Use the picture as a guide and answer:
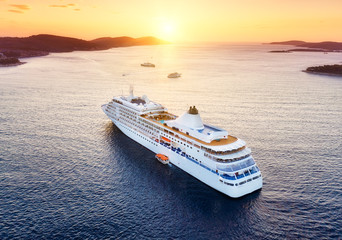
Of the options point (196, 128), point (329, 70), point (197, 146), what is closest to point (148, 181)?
point (197, 146)

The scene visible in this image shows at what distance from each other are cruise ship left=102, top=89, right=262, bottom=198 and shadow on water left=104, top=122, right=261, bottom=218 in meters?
1.05

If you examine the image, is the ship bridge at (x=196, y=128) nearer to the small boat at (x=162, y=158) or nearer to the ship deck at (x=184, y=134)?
the ship deck at (x=184, y=134)

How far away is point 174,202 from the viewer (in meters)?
38.0

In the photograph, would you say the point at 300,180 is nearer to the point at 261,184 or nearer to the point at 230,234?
the point at 261,184

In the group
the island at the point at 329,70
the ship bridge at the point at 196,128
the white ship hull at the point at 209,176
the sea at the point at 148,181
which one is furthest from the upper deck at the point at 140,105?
the island at the point at 329,70

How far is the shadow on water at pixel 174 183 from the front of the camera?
37.2 m

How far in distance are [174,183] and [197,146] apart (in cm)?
765

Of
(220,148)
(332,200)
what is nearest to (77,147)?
(220,148)

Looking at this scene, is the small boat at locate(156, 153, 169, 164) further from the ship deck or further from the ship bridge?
the ship bridge

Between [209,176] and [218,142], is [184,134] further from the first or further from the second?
[209,176]

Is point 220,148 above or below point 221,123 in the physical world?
above

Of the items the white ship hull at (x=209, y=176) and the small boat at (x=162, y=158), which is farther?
the small boat at (x=162, y=158)

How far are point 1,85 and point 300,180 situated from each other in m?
129

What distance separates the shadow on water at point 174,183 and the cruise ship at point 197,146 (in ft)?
3.44
